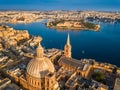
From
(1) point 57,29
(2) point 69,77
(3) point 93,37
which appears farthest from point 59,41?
(2) point 69,77

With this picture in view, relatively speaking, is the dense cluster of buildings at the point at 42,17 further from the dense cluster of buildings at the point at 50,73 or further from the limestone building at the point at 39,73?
the limestone building at the point at 39,73

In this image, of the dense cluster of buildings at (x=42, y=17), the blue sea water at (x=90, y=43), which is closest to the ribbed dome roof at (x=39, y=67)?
the blue sea water at (x=90, y=43)

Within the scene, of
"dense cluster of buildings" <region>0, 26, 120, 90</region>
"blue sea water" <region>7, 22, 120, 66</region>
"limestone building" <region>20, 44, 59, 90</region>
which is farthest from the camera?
"blue sea water" <region>7, 22, 120, 66</region>

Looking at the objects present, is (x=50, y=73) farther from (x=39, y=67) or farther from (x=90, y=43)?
(x=90, y=43)

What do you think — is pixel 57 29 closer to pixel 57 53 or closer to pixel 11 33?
pixel 11 33

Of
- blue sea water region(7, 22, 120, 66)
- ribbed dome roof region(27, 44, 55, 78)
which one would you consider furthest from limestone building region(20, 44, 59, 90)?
blue sea water region(7, 22, 120, 66)

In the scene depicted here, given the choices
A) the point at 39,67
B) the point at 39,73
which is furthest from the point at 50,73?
the point at 39,67

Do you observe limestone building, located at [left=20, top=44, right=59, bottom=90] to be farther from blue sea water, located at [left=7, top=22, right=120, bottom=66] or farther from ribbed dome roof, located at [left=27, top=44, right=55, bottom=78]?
blue sea water, located at [left=7, top=22, right=120, bottom=66]

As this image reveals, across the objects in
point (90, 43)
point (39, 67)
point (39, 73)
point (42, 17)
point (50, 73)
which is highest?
point (42, 17)

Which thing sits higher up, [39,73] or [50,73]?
[50,73]
